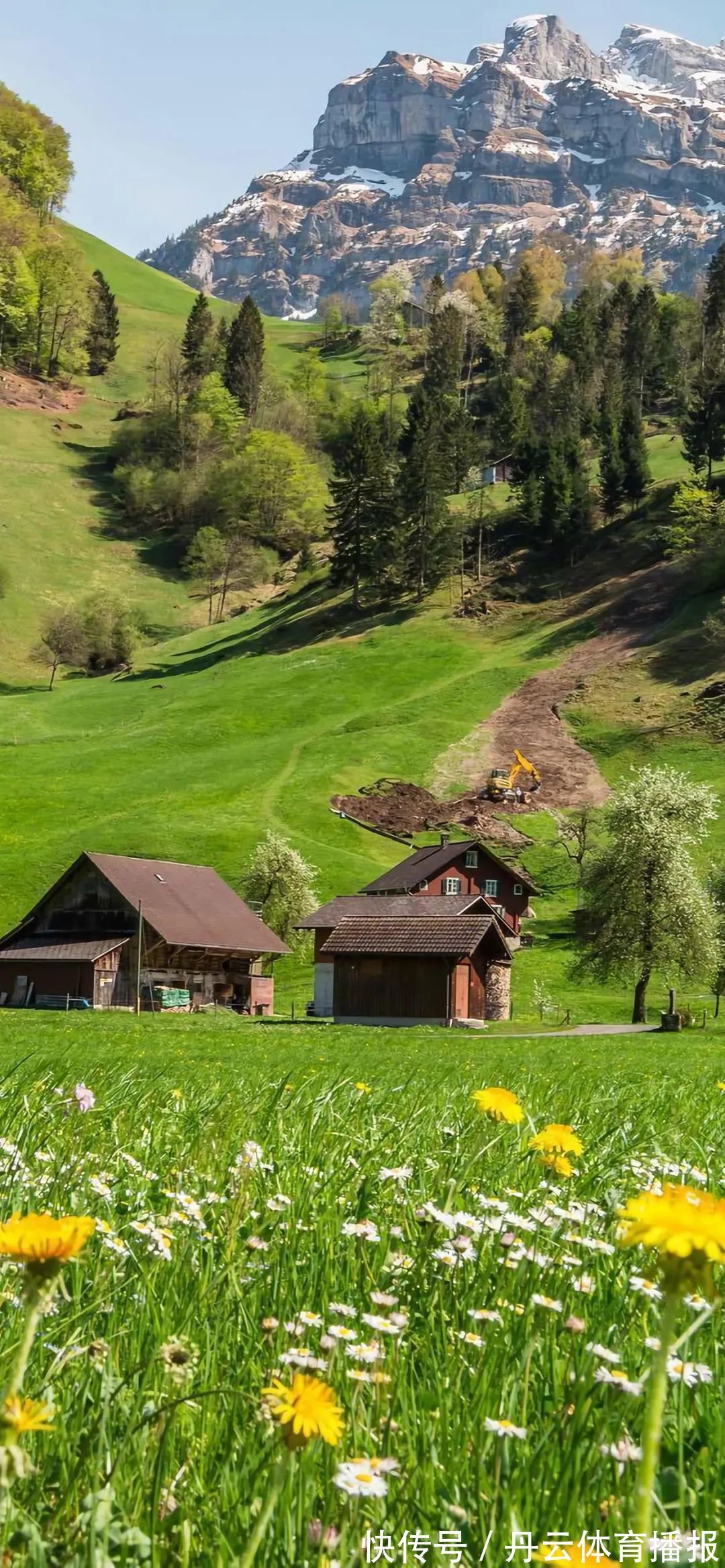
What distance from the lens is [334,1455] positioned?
2568 millimetres

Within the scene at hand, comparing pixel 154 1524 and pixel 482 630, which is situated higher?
pixel 482 630

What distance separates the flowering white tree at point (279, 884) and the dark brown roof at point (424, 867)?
372cm

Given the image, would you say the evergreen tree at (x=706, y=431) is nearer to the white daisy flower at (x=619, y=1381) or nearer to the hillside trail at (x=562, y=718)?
the hillside trail at (x=562, y=718)

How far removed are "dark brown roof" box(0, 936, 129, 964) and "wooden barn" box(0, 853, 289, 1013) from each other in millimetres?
71

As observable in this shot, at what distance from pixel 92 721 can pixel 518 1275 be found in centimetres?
10457

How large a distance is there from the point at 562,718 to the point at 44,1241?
10103 cm

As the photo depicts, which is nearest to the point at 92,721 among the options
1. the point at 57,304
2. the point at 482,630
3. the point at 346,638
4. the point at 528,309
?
the point at 346,638

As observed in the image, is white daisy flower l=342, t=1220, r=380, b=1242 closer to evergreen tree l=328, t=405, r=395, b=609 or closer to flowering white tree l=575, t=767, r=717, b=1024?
flowering white tree l=575, t=767, r=717, b=1024

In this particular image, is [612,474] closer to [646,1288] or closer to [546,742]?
[546,742]

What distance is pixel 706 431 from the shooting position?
134 metres

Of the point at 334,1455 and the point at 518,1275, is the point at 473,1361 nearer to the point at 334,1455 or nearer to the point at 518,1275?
the point at 518,1275

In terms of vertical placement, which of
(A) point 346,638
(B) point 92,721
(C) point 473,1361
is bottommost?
(C) point 473,1361

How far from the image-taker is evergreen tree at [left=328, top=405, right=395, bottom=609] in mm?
126438

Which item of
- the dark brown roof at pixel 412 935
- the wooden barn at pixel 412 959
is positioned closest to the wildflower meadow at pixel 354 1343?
the dark brown roof at pixel 412 935
